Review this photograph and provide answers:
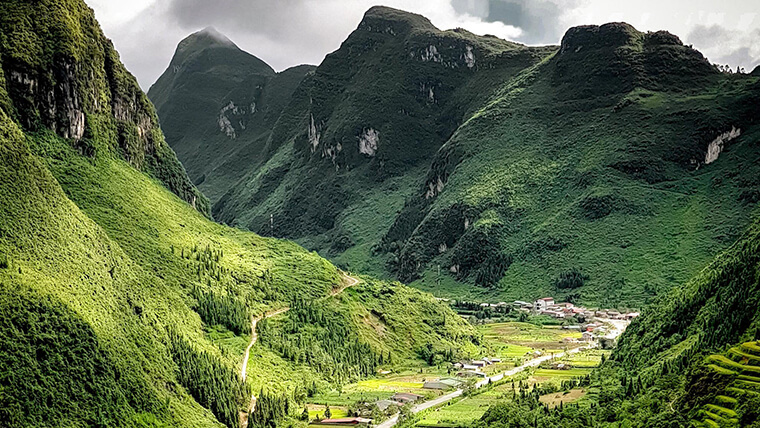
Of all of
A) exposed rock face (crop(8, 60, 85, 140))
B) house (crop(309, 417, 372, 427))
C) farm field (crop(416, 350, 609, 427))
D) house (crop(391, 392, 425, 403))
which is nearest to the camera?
farm field (crop(416, 350, 609, 427))

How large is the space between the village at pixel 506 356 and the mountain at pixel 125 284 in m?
5.82

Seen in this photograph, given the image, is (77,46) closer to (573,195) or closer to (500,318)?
(500,318)

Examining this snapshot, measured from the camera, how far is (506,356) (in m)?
101

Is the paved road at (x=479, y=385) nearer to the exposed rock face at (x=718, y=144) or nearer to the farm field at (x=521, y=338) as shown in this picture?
the farm field at (x=521, y=338)

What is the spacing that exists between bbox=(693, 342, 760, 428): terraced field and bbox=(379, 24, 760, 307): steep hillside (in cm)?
9651

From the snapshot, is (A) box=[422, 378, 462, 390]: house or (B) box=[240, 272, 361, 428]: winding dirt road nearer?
(B) box=[240, 272, 361, 428]: winding dirt road

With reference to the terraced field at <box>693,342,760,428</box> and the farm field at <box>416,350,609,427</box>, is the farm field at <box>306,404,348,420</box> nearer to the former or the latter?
the farm field at <box>416,350,609,427</box>

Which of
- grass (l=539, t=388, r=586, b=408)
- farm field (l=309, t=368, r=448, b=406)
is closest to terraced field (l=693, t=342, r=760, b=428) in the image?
grass (l=539, t=388, r=586, b=408)

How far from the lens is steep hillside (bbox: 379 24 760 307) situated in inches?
5851

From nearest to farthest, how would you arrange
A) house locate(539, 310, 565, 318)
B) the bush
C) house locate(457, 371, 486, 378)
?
house locate(457, 371, 486, 378) < house locate(539, 310, 565, 318) < the bush

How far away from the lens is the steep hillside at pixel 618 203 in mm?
148625

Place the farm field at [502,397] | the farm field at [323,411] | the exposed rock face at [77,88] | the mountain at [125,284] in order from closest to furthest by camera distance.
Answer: the mountain at [125,284], the farm field at [502,397], the farm field at [323,411], the exposed rock face at [77,88]

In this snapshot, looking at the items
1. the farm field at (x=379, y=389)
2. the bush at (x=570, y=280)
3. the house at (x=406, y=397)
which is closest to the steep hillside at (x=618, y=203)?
the bush at (x=570, y=280)

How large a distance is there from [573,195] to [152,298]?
129342mm
